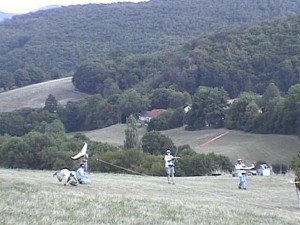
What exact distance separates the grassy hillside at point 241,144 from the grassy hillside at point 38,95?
120 ft

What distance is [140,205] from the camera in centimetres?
1806

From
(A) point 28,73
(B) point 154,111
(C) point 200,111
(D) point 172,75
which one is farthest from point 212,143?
(A) point 28,73

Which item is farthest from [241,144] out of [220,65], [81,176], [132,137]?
[81,176]

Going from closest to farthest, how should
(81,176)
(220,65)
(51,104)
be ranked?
(81,176), (51,104), (220,65)

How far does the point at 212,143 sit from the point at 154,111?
123 ft

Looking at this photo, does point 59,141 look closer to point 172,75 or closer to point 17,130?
point 17,130

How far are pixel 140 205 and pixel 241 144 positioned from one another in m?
67.3

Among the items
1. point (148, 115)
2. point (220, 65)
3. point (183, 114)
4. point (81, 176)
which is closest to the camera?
point (81, 176)

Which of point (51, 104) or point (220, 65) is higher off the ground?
point (220, 65)

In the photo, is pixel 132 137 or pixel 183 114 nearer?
pixel 132 137

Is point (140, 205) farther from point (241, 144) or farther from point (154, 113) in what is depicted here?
point (154, 113)

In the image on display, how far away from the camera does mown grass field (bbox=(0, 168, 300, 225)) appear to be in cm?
1473

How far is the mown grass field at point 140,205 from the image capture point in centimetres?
1473

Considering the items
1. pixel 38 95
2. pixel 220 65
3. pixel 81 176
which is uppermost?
pixel 81 176
